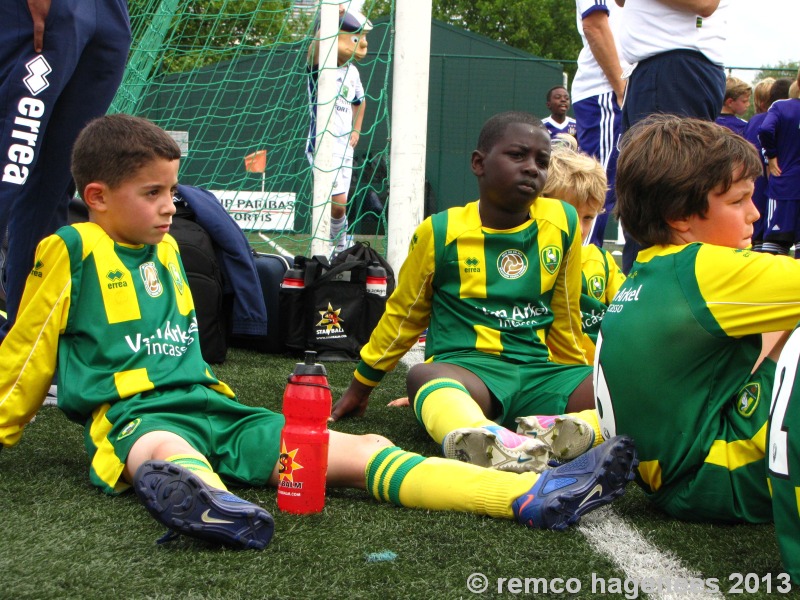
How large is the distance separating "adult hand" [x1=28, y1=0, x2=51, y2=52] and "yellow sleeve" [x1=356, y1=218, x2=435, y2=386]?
1.36m

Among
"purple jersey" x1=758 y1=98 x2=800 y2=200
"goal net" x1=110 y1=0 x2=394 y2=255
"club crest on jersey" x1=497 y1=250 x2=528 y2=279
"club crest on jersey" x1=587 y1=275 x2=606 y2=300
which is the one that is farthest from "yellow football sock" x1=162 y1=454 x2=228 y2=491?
"purple jersey" x1=758 y1=98 x2=800 y2=200

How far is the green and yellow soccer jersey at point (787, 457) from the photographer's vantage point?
67.0 inches

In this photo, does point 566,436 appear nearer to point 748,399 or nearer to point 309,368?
point 748,399

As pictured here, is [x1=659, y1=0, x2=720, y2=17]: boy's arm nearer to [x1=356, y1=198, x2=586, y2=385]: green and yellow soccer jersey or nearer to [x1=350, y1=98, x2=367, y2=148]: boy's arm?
[x1=356, y1=198, x2=586, y2=385]: green and yellow soccer jersey

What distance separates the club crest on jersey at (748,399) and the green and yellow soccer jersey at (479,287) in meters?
1.08

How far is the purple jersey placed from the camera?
26.6ft

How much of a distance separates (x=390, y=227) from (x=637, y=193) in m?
2.93

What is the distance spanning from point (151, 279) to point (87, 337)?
228 mm

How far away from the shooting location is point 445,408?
2.64 m

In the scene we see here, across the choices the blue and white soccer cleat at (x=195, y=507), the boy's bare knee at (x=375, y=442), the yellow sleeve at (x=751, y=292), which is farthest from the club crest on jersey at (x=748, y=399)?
the blue and white soccer cleat at (x=195, y=507)

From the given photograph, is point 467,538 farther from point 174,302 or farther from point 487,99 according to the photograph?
point 487,99

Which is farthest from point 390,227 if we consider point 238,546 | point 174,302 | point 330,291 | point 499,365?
point 238,546

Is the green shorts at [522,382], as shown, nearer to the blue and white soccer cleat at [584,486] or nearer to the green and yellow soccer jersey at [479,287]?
the green and yellow soccer jersey at [479,287]

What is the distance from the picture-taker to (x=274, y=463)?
91.5 inches
